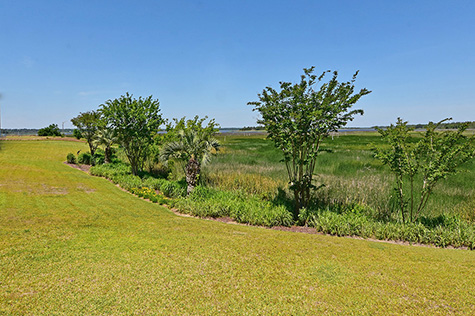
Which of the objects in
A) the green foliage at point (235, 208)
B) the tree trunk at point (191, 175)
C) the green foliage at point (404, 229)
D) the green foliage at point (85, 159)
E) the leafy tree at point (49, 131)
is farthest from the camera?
the leafy tree at point (49, 131)

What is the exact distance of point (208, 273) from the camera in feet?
19.2

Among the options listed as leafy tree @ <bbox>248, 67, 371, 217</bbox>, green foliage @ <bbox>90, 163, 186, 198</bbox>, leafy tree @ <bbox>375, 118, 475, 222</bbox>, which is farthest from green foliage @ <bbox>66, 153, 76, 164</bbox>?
leafy tree @ <bbox>375, 118, 475, 222</bbox>

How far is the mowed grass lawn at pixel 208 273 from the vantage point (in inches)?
186

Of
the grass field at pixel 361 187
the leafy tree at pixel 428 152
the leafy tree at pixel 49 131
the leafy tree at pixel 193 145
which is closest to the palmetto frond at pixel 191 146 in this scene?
the leafy tree at pixel 193 145

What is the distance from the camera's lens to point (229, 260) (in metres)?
6.48

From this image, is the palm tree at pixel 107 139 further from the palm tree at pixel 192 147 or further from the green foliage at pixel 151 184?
the palm tree at pixel 192 147

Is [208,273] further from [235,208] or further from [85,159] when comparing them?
[85,159]

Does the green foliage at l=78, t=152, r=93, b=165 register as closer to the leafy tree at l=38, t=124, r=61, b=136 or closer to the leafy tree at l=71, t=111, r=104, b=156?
the leafy tree at l=71, t=111, r=104, b=156

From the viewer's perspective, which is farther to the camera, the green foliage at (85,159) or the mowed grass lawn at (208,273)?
the green foliage at (85,159)

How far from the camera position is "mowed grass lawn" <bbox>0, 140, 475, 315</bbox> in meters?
4.73

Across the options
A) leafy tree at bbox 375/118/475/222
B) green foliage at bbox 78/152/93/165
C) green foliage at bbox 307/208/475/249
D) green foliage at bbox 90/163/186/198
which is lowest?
green foliage at bbox 307/208/475/249

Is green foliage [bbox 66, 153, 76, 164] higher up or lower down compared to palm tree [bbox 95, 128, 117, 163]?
lower down

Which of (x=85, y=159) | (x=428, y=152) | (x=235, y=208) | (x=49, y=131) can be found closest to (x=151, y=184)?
(x=235, y=208)

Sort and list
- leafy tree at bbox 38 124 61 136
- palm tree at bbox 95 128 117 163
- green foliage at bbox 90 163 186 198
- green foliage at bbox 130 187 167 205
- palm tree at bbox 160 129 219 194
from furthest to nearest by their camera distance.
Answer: leafy tree at bbox 38 124 61 136, palm tree at bbox 95 128 117 163, palm tree at bbox 160 129 219 194, green foliage at bbox 90 163 186 198, green foliage at bbox 130 187 167 205
